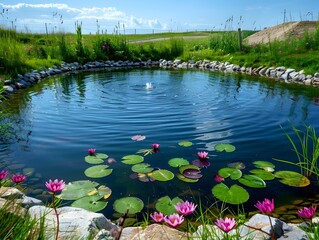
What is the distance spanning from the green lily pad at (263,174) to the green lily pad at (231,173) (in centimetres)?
20

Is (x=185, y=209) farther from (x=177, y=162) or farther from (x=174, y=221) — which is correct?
(x=177, y=162)

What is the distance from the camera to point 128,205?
324 cm

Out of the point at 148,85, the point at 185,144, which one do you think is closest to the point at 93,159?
the point at 185,144

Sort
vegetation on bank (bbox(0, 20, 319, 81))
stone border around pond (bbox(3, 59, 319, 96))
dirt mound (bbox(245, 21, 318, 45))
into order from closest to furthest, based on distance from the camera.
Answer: stone border around pond (bbox(3, 59, 319, 96))
vegetation on bank (bbox(0, 20, 319, 81))
dirt mound (bbox(245, 21, 318, 45))

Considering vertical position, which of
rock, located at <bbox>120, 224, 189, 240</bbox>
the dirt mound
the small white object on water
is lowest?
rock, located at <bbox>120, 224, 189, 240</bbox>

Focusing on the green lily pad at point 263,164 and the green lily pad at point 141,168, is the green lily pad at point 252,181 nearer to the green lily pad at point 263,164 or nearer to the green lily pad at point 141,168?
the green lily pad at point 263,164

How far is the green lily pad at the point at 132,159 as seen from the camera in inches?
166

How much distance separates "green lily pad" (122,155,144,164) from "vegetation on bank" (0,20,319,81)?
25.0 feet

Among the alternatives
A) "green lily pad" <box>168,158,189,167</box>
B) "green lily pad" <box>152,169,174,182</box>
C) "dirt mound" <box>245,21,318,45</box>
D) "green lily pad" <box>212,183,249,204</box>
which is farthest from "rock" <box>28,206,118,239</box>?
"dirt mound" <box>245,21,318,45</box>

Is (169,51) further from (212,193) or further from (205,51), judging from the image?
(212,193)

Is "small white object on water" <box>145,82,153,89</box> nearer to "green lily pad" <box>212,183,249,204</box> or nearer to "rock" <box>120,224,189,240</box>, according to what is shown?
"green lily pad" <box>212,183,249,204</box>

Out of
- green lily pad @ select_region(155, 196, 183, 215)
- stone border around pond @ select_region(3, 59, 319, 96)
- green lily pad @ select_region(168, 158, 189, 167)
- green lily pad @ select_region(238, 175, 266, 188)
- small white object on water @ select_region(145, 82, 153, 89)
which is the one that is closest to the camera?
green lily pad @ select_region(155, 196, 183, 215)

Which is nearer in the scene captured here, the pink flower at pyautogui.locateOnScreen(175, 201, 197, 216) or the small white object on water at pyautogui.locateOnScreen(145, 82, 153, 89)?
the pink flower at pyautogui.locateOnScreen(175, 201, 197, 216)

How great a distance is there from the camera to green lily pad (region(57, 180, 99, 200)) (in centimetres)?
339
